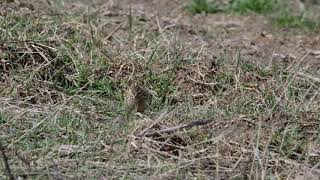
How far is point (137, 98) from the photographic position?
4266mm

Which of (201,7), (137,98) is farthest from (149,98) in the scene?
(201,7)

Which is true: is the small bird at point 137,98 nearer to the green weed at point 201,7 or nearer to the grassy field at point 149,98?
the grassy field at point 149,98

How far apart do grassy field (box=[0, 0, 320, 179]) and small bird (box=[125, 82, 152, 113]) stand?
3cm

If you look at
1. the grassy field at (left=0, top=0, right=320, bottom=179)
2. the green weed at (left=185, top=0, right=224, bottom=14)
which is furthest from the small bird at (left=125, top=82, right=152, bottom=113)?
the green weed at (left=185, top=0, right=224, bottom=14)

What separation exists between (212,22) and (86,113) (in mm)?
2757

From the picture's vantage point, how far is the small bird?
4180 mm

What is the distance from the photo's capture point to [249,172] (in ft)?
11.7

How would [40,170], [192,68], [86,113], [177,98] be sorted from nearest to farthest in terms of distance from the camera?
[40,170]
[86,113]
[177,98]
[192,68]

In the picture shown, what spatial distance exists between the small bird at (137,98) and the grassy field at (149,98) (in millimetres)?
30

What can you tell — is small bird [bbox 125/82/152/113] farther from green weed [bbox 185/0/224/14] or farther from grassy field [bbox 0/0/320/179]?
green weed [bbox 185/0/224/14]

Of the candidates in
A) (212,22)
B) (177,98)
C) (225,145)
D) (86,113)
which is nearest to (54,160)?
(86,113)

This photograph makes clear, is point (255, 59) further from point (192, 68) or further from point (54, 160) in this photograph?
point (54, 160)

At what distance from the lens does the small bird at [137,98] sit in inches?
165

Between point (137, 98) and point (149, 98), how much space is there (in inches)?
Answer: 4.0
